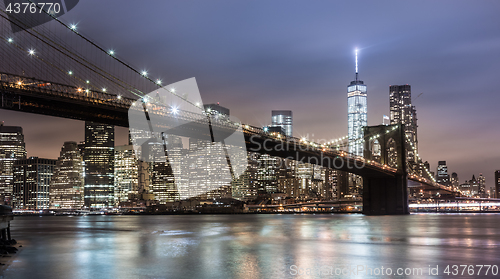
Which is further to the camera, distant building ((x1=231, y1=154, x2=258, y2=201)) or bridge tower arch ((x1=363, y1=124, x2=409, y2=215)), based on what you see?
distant building ((x1=231, y1=154, x2=258, y2=201))

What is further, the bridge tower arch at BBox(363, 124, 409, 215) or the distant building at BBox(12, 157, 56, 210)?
the distant building at BBox(12, 157, 56, 210)

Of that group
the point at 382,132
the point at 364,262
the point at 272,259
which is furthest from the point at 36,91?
the point at 382,132

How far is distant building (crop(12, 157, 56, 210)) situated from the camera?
184 meters

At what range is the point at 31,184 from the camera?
189625 millimetres

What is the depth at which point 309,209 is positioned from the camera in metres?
146

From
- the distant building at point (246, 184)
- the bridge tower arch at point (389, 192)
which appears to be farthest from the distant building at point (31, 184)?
the bridge tower arch at point (389, 192)

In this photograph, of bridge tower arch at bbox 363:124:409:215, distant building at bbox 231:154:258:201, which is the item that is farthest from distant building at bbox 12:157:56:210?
bridge tower arch at bbox 363:124:409:215

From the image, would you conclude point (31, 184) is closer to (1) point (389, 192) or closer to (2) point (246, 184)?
(2) point (246, 184)

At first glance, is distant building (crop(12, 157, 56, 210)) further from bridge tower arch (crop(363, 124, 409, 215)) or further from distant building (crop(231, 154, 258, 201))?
bridge tower arch (crop(363, 124, 409, 215))

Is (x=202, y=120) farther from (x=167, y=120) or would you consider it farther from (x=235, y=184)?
(x=235, y=184)

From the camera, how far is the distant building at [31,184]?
18388 centimetres

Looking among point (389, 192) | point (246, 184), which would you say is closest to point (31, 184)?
point (246, 184)

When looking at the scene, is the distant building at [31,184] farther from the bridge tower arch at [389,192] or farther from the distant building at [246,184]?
the bridge tower arch at [389,192]

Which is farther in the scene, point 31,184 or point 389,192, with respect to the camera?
point 31,184
